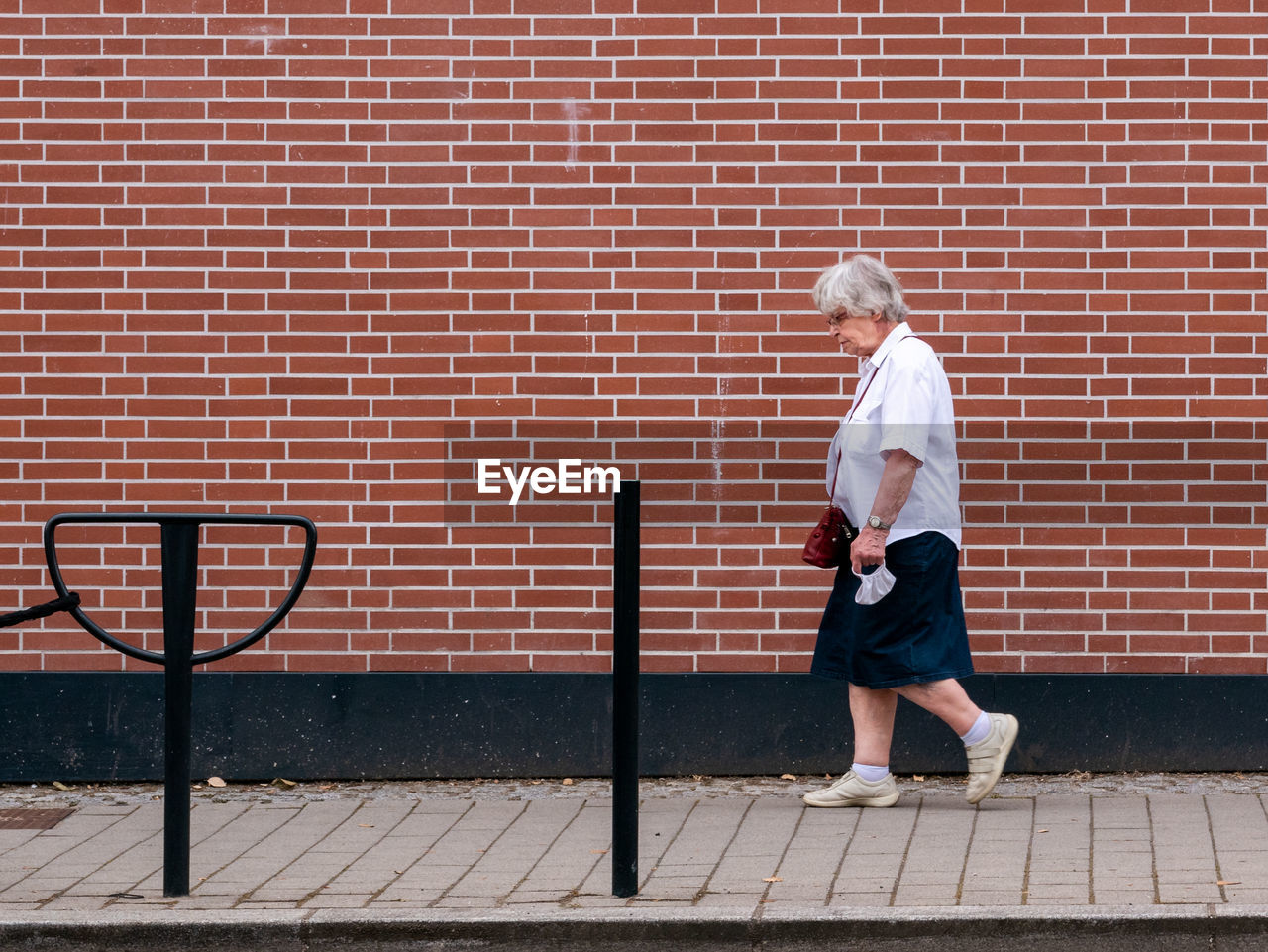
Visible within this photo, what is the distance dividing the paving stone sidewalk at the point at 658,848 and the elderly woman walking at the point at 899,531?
0.44 m

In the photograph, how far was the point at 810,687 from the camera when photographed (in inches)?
258

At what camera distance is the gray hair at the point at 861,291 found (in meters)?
5.70

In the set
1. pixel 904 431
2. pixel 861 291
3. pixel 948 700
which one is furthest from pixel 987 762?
pixel 861 291

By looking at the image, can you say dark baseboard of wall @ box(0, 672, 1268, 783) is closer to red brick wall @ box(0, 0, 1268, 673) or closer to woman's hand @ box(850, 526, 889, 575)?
red brick wall @ box(0, 0, 1268, 673)

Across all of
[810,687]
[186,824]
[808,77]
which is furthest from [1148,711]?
[186,824]

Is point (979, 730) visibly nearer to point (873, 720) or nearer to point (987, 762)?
point (987, 762)

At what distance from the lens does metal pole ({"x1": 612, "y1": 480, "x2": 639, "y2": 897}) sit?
14.9 ft

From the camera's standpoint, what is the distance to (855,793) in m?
5.88

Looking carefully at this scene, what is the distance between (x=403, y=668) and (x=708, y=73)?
8.52ft

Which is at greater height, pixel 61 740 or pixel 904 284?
pixel 904 284

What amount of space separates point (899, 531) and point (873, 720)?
683 millimetres

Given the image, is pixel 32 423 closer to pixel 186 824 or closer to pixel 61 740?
pixel 61 740

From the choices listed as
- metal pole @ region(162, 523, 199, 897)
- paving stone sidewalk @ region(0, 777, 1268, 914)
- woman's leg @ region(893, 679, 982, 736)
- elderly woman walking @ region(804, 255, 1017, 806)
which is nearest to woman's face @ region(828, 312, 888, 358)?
elderly woman walking @ region(804, 255, 1017, 806)

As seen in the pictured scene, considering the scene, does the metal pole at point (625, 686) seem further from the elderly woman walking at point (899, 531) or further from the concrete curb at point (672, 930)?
the elderly woman walking at point (899, 531)
